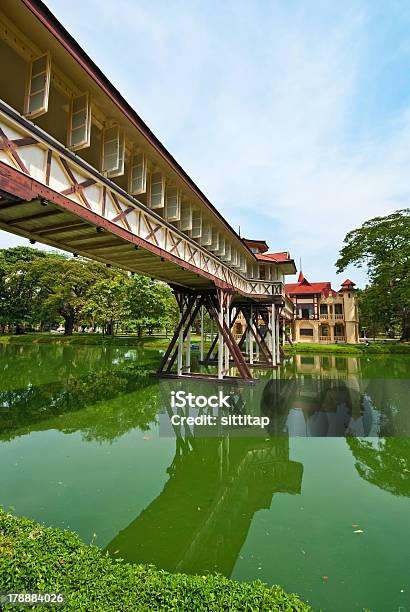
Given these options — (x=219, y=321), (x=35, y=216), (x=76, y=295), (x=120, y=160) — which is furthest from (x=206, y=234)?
(x=76, y=295)

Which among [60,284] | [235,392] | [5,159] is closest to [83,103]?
[5,159]

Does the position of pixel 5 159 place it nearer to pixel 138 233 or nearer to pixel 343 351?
pixel 138 233

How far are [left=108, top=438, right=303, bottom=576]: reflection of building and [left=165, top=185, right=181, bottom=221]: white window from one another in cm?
691

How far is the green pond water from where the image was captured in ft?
12.7

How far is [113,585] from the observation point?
2.86 m

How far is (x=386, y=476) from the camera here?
252 inches

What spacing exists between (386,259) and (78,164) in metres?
36.9

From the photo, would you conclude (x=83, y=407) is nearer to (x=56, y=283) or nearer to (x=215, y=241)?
(x=215, y=241)

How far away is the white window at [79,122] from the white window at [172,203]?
421 cm

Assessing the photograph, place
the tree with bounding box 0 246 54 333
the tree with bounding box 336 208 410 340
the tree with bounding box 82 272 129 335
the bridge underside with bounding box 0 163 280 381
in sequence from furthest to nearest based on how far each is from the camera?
the tree with bounding box 0 246 54 333 → the tree with bounding box 82 272 129 335 → the tree with bounding box 336 208 410 340 → the bridge underside with bounding box 0 163 280 381

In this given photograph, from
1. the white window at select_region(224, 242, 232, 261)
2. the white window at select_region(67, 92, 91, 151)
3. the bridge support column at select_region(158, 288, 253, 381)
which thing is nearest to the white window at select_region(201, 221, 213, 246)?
the bridge support column at select_region(158, 288, 253, 381)

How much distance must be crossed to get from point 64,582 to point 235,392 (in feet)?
38.3

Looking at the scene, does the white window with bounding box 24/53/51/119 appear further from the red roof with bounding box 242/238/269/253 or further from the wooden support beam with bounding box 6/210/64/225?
the red roof with bounding box 242/238/269/253

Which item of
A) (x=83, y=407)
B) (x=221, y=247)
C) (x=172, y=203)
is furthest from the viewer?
(x=221, y=247)
